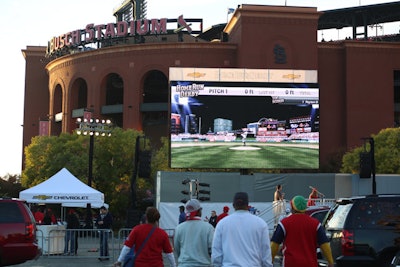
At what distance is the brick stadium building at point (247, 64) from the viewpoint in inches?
2675

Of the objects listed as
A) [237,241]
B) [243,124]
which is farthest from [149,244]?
[243,124]

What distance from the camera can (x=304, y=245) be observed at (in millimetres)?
9258

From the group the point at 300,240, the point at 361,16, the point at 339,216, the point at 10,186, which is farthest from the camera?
the point at 361,16

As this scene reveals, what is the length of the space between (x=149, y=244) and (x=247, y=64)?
5874 centimetres

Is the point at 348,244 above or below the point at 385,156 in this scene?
below

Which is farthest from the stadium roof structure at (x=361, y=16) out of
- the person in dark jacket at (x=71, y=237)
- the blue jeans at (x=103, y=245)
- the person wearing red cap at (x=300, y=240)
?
the person wearing red cap at (x=300, y=240)

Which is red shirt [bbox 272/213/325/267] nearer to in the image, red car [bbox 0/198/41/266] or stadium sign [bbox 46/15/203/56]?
red car [bbox 0/198/41/266]

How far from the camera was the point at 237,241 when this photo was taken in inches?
336

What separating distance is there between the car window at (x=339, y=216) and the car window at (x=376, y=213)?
6.4 inches

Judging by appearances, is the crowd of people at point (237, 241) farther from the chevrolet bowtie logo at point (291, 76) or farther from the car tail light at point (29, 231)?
the chevrolet bowtie logo at point (291, 76)

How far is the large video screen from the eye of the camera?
41.0 meters

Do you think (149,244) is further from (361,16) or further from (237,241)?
(361,16)

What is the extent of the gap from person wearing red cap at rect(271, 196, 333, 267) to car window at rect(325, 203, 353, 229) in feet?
8.42

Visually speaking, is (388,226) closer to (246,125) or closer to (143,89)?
(246,125)
